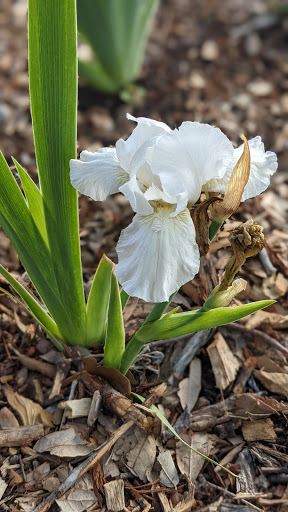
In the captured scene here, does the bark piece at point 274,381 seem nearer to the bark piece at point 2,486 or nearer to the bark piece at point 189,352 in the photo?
the bark piece at point 189,352

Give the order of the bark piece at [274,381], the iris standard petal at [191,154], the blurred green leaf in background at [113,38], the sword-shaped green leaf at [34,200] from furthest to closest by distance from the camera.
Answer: the blurred green leaf in background at [113,38] → the bark piece at [274,381] → the sword-shaped green leaf at [34,200] → the iris standard petal at [191,154]

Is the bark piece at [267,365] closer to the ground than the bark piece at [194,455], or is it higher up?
higher up

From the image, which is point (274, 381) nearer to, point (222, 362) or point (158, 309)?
point (222, 362)

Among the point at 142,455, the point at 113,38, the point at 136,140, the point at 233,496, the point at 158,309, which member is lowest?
the point at 233,496

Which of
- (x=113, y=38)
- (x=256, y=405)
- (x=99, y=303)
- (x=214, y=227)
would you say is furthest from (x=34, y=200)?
(x=113, y=38)

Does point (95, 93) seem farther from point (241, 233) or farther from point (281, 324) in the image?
point (241, 233)

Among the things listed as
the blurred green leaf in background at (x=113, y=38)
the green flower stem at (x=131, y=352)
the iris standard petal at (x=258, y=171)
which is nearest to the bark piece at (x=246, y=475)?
the green flower stem at (x=131, y=352)
